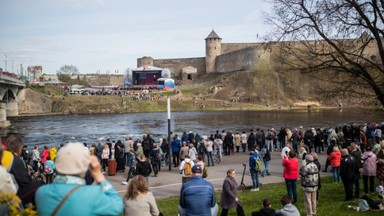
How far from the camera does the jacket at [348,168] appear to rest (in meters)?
11.1

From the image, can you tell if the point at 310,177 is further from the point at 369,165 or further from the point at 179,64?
the point at 179,64

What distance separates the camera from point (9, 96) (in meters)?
77.9

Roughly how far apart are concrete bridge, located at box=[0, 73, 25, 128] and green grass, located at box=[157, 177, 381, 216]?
50.4 m

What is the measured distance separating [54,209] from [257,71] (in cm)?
10561

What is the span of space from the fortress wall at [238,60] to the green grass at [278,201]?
95909 millimetres

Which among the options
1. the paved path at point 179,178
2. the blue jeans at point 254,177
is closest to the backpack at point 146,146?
the paved path at point 179,178

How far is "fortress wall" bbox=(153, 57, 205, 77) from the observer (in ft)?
457

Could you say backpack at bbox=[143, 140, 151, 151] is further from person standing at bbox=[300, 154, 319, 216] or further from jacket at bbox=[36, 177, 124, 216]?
jacket at bbox=[36, 177, 124, 216]

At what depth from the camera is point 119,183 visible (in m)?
15.7

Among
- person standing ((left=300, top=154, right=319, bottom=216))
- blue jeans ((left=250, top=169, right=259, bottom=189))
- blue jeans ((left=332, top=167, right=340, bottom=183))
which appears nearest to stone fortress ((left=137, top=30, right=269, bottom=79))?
blue jeans ((left=332, top=167, right=340, bottom=183))

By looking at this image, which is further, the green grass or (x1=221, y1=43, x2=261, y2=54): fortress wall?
(x1=221, y1=43, x2=261, y2=54): fortress wall

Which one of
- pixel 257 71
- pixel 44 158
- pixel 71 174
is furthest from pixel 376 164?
pixel 257 71

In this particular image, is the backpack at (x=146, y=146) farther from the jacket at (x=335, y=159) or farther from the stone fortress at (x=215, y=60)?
the stone fortress at (x=215, y=60)

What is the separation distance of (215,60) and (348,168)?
122768 millimetres
